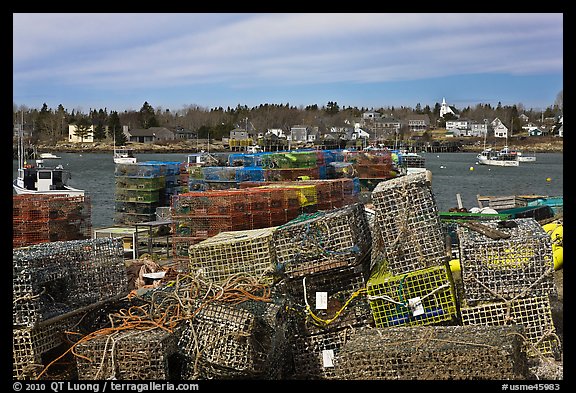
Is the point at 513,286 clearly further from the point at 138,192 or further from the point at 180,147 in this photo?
the point at 180,147

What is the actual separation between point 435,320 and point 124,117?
385 ft

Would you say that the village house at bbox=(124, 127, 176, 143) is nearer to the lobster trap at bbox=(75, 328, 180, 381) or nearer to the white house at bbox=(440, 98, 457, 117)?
the white house at bbox=(440, 98, 457, 117)

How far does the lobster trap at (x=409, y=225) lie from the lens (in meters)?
5.71

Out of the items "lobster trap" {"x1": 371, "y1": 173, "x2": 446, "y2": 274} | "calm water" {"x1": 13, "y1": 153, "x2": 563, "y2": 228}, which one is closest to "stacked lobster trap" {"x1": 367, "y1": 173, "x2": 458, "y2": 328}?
"lobster trap" {"x1": 371, "y1": 173, "x2": 446, "y2": 274}

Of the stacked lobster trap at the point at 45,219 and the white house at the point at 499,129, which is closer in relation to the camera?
the stacked lobster trap at the point at 45,219

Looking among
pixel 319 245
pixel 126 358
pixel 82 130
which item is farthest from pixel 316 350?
pixel 82 130

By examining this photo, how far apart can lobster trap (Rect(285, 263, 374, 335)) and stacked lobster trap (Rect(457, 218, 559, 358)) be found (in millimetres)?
880

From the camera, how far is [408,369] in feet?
16.0

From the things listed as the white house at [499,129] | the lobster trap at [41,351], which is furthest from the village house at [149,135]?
the lobster trap at [41,351]

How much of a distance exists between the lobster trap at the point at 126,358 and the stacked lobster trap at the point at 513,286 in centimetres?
251

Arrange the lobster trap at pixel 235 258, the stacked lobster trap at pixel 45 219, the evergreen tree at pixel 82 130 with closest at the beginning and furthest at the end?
the lobster trap at pixel 235 258
the stacked lobster trap at pixel 45 219
the evergreen tree at pixel 82 130

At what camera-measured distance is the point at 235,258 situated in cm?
603

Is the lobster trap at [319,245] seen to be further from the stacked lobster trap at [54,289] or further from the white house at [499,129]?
the white house at [499,129]

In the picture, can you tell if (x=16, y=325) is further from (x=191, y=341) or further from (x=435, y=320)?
(x=435, y=320)
